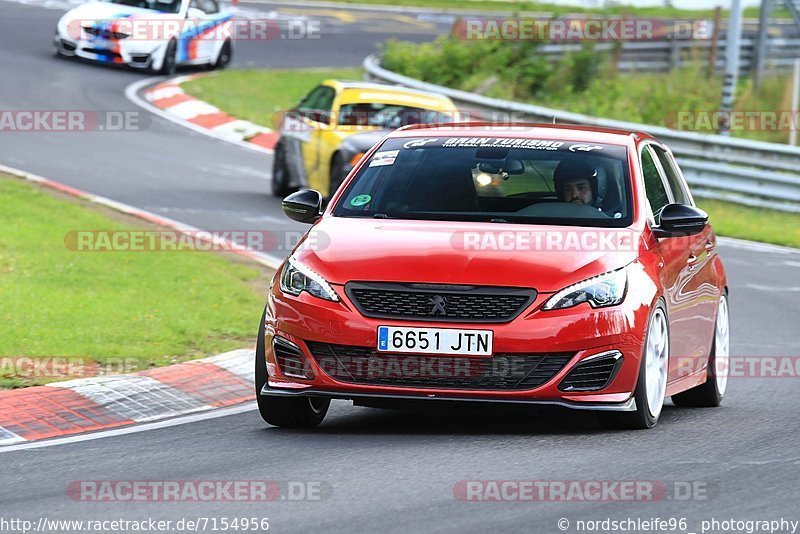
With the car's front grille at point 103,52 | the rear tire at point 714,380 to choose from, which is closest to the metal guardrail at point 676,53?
the car's front grille at point 103,52

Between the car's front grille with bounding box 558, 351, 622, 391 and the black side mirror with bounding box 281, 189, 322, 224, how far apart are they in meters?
1.93

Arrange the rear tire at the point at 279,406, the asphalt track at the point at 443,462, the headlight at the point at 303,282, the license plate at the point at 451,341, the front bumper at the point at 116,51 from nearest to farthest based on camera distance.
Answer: the asphalt track at the point at 443,462
the license plate at the point at 451,341
the headlight at the point at 303,282
the rear tire at the point at 279,406
the front bumper at the point at 116,51

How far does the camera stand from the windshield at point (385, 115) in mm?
18812

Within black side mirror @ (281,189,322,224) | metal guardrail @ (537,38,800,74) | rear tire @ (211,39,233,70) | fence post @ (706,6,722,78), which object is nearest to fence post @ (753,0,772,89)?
fence post @ (706,6,722,78)

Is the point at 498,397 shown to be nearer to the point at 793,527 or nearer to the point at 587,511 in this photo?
the point at 587,511

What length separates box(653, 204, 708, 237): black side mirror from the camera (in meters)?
8.41

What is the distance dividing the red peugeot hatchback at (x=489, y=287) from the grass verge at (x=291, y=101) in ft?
33.9

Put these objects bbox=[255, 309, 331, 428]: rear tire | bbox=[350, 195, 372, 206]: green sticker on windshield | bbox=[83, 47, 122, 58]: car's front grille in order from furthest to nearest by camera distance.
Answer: bbox=[83, 47, 122, 58]: car's front grille < bbox=[350, 195, 372, 206]: green sticker on windshield < bbox=[255, 309, 331, 428]: rear tire

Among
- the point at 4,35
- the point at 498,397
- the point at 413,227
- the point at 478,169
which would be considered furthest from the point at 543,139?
the point at 4,35

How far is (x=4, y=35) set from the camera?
31062 mm

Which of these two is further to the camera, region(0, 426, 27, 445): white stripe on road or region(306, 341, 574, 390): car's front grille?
region(0, 426, 27, 445): white stripe on road

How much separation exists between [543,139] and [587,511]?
10.9 ft

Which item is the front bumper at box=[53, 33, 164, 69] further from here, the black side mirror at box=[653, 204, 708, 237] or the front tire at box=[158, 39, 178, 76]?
the black side mirror at box=[653, 204, 708, 237]

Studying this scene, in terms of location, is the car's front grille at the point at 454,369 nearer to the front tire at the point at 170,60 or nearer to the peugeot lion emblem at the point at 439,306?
the peugeot lion emblem at the point at 439,306
